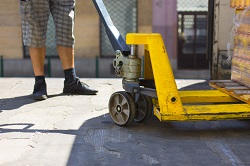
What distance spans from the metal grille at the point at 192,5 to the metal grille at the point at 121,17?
4.60ft

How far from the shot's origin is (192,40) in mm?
12906

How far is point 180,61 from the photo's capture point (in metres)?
12.9

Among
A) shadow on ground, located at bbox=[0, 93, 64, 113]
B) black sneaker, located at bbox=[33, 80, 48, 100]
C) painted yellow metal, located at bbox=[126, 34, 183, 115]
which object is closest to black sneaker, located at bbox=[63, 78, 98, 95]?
shadow on ground, located at bbox=[0, 93, 64, 113]

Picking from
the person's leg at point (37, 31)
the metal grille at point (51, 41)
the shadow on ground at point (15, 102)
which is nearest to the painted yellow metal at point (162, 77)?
the shadow on ground at point (15, 102)

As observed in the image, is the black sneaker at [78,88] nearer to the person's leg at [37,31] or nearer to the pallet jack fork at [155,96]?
the person's leg at [37,31]

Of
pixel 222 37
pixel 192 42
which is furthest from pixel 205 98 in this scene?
pixel 192 42

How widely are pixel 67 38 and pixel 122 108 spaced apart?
1801mm

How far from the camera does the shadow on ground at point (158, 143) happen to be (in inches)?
135

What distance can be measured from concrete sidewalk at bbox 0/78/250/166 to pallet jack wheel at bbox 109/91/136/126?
84 millimetres

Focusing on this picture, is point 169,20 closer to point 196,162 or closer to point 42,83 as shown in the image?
point 42,83

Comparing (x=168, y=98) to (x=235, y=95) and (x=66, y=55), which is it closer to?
(x=235, y=95)

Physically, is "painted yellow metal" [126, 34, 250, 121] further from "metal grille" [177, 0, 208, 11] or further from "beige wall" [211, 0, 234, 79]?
"metal grille" [177, 0, 208, 11]

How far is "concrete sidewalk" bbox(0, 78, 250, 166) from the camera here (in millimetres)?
3441

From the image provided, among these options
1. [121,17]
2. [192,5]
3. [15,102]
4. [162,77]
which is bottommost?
[15,102]
